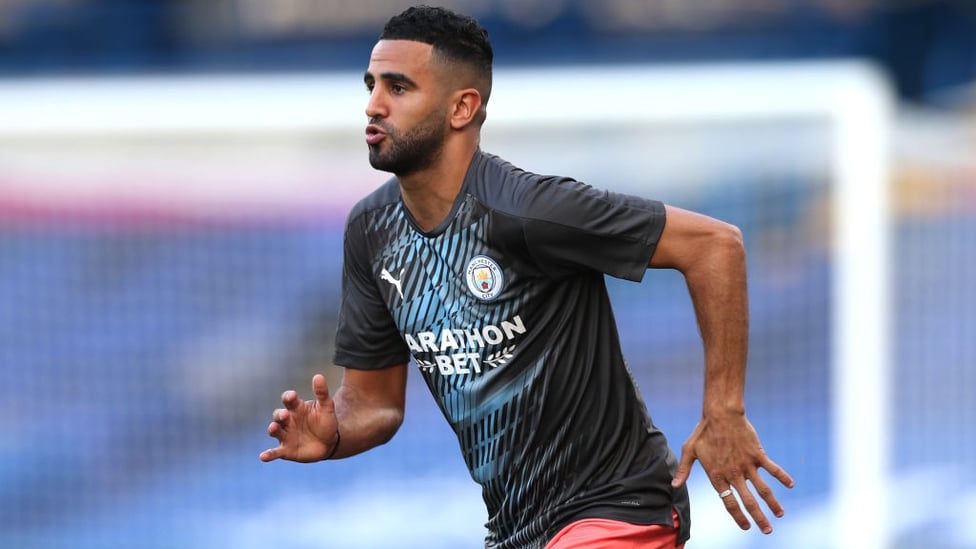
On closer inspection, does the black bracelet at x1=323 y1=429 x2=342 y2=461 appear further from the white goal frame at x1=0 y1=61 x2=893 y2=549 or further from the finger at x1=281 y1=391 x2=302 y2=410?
the white goal frame at x1=0 y1=61 x2=893 y2=549

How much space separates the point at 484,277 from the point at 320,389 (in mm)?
544

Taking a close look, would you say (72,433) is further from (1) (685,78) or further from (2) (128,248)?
(1) (685,78)

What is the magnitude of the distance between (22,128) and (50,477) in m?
2.04

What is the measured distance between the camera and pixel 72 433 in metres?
8.56

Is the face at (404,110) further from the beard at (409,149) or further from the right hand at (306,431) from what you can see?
the right hand at (306,431)

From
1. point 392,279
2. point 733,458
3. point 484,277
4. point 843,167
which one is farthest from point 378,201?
point 843,167

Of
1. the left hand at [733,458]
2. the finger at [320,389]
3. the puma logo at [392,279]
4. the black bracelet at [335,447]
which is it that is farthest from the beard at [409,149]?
the left hand at [733,458]

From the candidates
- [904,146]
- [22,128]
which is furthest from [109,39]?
[904,146]

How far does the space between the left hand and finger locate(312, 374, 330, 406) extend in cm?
99

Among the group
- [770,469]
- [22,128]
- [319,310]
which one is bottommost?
[770,469]

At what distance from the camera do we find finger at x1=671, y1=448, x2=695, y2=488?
389cm

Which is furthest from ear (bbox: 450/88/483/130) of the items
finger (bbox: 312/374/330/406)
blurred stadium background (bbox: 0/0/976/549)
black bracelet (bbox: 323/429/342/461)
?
blurred stadium background (bbox: 0/0/976/549)

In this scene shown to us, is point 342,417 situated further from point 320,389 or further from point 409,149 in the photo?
point 409,149

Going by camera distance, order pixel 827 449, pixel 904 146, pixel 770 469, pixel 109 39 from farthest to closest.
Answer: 1. pixel 109 39
2. pixel 904 146
3. pixel 827 449
4. pixel 770 469
